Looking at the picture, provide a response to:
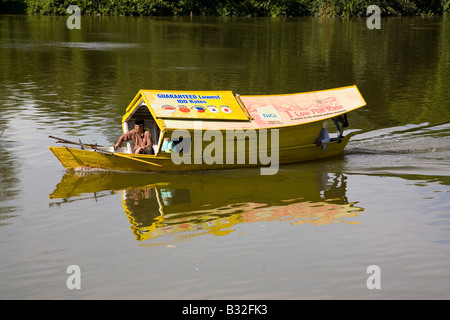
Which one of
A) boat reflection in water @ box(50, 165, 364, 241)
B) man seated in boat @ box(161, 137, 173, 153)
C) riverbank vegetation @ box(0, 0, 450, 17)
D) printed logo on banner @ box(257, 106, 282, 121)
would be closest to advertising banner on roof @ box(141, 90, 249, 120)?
printed logo on banner @ box(257, 106, 282, 121)

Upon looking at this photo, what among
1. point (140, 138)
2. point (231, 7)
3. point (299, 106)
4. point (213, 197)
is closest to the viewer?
point (213, 197)

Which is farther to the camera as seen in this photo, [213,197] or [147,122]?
[147,122]

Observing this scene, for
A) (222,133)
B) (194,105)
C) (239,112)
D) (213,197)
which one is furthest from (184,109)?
(213,197)

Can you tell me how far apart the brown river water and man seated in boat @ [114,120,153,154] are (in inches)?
28.7

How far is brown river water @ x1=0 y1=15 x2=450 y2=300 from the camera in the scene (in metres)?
11.0

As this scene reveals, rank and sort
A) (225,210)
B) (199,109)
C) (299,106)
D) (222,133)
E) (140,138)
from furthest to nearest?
(299,106)
(140,138)
(199,109)
(222,133)
(225,210)

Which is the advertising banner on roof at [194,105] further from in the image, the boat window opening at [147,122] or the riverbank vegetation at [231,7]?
the riverbank vegetation at [231,7]

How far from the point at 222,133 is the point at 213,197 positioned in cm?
184

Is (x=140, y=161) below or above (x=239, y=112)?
below

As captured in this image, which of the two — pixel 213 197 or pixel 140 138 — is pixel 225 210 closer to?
pixel 213 197

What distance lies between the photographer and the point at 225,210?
14.8m

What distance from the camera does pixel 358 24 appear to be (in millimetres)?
69688
